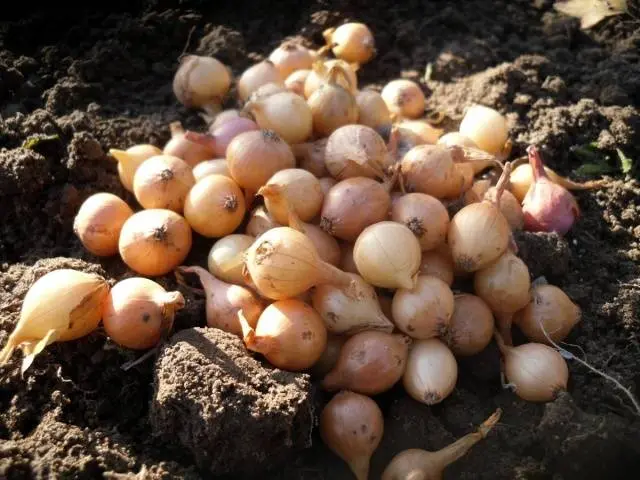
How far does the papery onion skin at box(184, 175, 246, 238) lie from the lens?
206 cm

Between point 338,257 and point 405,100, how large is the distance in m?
0.98

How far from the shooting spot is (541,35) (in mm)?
3141

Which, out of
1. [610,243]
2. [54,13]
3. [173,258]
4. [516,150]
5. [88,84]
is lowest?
[610,243]

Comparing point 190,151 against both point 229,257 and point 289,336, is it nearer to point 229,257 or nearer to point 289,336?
point 229,257

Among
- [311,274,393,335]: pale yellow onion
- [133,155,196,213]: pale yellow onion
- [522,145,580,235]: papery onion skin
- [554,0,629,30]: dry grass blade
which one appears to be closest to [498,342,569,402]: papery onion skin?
[311,274,393,335]: pale yellow onion

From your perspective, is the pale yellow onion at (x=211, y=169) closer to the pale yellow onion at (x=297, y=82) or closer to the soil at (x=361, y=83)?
the soil at (x=361, y=83)

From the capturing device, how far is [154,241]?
1.98 m

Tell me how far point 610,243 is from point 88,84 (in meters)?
2.19

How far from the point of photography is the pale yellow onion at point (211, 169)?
7.32 feet

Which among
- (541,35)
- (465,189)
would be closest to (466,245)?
(465,189)

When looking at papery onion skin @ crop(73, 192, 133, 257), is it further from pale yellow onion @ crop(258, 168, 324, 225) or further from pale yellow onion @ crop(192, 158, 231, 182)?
pale yellow onion @ crop(258, 168, 324, 225)

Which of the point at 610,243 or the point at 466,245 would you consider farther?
the point at 610,243

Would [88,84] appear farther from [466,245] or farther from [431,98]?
[466,245]

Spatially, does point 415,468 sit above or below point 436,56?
below
